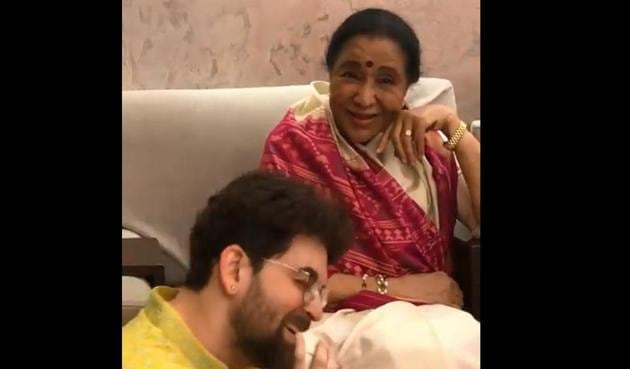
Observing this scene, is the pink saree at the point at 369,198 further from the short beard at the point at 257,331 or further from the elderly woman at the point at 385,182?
the short beard at the point at 257,331

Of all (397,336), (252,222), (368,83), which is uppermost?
(368,83)

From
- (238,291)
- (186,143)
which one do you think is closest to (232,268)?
(238,291)

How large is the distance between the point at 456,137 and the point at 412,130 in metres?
0.04

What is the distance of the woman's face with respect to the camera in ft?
2.26

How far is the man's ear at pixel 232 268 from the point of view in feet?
1.87

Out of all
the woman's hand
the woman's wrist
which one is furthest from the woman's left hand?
the woman's hand

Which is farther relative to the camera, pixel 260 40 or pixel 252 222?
pixel 260 40

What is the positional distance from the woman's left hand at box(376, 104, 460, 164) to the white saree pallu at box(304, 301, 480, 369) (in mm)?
139

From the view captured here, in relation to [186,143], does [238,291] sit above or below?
below

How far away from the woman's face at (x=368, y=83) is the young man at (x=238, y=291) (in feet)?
0.48

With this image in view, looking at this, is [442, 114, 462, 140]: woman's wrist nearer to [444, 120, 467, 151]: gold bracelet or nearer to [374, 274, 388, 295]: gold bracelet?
[444, 120, 467, 151]: gold bracelet

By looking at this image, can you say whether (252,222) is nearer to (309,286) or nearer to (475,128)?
(309,286)

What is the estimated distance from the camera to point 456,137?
701 mm
